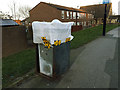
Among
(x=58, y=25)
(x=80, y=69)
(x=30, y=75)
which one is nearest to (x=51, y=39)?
(x=58, y=25)

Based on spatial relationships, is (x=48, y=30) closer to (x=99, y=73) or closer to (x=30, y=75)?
(x=30, y=75)

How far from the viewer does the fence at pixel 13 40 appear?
17.9ft

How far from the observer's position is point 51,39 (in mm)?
2867

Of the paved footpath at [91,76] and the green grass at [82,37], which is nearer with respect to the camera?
the paved footpath at [91,76]

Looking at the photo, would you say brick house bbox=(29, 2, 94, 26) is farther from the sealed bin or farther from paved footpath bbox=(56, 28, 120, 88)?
the sealed bin

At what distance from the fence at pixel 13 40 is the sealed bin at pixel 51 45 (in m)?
3.05

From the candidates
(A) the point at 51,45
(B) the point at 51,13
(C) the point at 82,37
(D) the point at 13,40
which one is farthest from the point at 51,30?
(B) the point at 51,13

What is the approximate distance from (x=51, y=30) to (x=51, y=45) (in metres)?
0.48

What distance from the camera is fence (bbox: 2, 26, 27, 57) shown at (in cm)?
546

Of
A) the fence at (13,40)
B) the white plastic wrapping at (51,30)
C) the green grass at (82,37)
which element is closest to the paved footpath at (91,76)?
the white plastic wrapping at (51,30)

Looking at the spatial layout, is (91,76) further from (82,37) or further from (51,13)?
(51,13)

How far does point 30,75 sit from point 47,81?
30.5 inches

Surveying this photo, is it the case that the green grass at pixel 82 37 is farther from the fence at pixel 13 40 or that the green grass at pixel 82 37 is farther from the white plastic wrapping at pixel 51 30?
the white plastic wrapping at pixel 51 30

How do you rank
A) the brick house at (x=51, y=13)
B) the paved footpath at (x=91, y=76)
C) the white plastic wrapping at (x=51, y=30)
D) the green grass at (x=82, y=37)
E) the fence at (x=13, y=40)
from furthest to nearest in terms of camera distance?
the brick house at (x=51, y=13) → the green grass at (x=82, y=37) → the fence at (x=13, y=40) → the paved footpath at (x=91, y=76) → the white plastic wrapping at (x=51, y=30)
